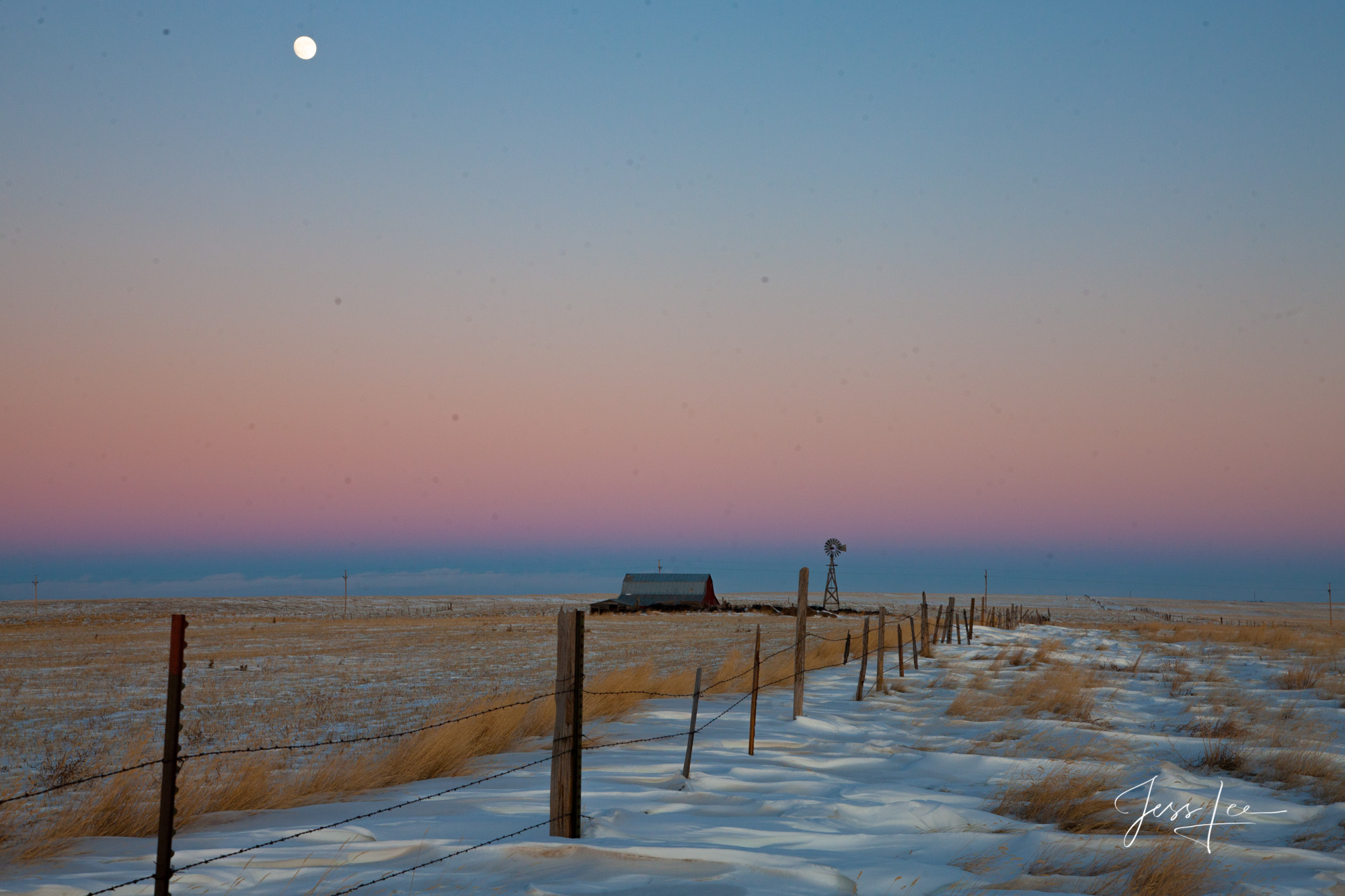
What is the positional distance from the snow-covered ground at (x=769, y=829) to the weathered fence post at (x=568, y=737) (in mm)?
194

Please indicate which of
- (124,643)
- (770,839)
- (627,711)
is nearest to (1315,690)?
(627,711)

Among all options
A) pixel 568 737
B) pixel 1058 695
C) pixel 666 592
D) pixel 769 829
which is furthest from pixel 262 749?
pixel 666 592

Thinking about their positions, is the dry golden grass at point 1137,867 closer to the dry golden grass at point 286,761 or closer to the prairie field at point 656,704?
the prairie field at point 656,704

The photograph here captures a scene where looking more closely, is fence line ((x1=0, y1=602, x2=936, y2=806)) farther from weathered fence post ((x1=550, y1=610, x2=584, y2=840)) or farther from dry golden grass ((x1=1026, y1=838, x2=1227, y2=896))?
dry golden grass ((x1=1026, y1=838, x2=1227, y2=896))

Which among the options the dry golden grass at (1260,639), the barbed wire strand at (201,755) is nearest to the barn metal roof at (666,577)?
the dry golden grass at (1260,639)

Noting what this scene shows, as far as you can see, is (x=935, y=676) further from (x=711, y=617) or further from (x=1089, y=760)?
(x=711, y=617)

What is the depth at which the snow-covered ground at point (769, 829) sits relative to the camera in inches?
224

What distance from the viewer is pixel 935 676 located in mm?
19297

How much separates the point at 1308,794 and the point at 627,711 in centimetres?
840

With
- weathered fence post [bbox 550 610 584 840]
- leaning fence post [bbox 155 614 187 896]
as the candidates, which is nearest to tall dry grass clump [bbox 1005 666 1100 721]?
weathered fence post [bbox 550 610 584 840]
